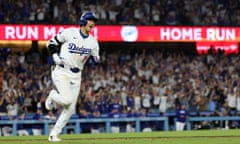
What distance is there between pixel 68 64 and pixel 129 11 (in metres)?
14.1

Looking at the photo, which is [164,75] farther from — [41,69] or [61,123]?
[61,123]

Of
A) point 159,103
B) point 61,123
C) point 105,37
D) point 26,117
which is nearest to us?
point 61,123

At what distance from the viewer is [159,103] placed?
21.6m

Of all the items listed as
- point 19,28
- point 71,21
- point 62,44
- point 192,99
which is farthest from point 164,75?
point 62,44

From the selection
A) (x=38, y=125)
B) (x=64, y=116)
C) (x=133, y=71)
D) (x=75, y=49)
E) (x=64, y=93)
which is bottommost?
(x=38, y=125)

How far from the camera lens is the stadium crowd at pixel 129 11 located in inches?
908

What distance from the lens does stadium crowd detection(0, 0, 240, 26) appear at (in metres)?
23.1

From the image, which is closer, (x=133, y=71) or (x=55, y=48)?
(x=55, y=48)

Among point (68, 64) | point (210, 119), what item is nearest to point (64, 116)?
point (68, 64)

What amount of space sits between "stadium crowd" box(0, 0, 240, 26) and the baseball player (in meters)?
12.2

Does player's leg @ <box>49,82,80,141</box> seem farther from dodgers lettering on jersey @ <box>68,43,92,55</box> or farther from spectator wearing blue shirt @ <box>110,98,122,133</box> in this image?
spectator wearing blue shirt @ <box>110,98,122,133</box>

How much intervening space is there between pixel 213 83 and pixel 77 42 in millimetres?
13527

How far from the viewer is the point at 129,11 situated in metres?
24.4

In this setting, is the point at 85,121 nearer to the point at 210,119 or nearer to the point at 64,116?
the point at 210,119
